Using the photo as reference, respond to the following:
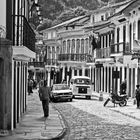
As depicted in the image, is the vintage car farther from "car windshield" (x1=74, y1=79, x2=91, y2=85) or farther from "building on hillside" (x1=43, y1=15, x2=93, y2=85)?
"building on hillside" (x1=43, y1=15, x2=93, y2=85)

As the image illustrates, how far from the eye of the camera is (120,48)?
42938 mm

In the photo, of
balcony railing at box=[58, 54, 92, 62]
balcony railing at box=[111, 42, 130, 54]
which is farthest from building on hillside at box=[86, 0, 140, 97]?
balcony railing at box=[58, 54, 92, 62]

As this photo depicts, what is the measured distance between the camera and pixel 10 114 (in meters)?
15.7

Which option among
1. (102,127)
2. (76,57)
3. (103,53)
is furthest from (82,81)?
(76,57)

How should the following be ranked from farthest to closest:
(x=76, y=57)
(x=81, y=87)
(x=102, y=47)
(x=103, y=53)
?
(x=76, y=57)
(x=102, y=47)
(x=103, y=53)
(x=81, y=87)

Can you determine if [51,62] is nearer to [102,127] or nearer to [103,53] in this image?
[103,53]

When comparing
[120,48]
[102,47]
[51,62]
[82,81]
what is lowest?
[82,81]

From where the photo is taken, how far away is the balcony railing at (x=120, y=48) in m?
40.3

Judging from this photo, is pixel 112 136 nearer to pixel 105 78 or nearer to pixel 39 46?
pixel 105 78

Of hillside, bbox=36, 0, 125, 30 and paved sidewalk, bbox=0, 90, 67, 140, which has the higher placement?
hillside, bbox=36, 0, 125, 30

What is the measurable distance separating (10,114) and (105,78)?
3658 cm

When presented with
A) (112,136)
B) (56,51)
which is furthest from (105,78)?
(112,136)

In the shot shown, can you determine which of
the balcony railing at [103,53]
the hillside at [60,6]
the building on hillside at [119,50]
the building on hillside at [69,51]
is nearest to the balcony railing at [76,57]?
the building on hillside at [69,51]

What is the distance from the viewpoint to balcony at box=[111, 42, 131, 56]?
40.2 meters
